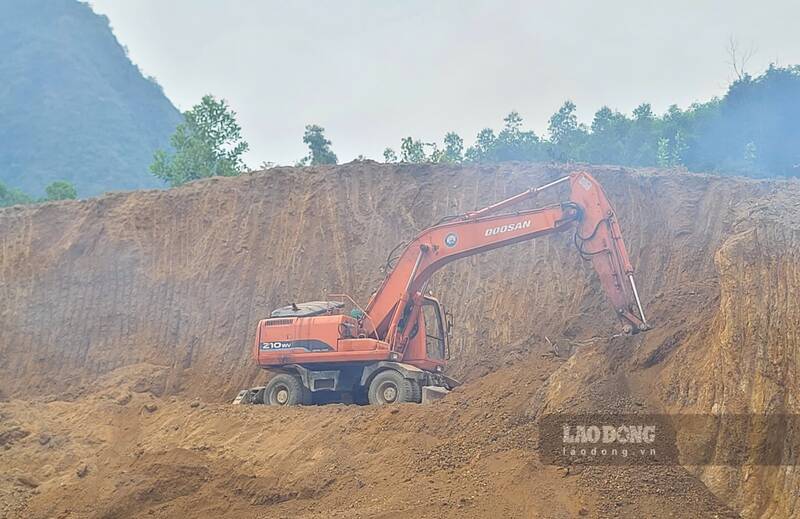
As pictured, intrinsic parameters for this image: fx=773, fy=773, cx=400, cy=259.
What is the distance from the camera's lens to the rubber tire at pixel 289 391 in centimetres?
1354

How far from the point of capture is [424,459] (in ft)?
29.9

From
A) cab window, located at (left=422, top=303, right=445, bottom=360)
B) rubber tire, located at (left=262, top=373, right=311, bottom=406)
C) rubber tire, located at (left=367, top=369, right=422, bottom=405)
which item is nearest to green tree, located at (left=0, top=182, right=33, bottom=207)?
cab window, located at (left=422, top=303, right=445, bottom=360)

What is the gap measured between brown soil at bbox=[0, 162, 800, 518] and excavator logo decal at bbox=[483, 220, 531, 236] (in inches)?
84.4

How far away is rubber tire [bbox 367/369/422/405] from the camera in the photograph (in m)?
12.5

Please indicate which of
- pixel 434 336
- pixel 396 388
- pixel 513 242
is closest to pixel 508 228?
pixel 513 242

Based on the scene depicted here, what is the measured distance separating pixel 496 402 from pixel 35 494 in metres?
6.81

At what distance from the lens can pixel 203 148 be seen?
90.3 feet

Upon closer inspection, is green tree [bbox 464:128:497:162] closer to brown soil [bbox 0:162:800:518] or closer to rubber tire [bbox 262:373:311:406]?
brown soil [bbox 0:162:800:518]

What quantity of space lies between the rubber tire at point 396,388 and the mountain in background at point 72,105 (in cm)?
Answer: 6143

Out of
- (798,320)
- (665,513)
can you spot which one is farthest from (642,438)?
(798,320)

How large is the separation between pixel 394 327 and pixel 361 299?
19.9 feet

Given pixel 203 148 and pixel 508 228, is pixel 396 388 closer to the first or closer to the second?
pixel 508 228

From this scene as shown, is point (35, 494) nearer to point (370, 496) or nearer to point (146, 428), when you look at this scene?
point (146, 428)

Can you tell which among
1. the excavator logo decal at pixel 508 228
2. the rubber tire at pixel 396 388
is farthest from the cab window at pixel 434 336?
the excavator logo decal at pixel 508 228
